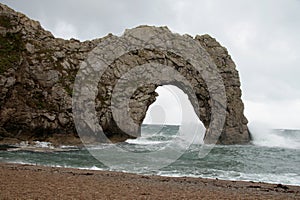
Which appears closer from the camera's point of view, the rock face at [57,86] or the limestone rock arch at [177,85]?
the rock face at [57,86]

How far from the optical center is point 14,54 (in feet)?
127

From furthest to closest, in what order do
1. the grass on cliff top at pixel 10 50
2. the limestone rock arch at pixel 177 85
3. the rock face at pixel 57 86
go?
the limestone rock arch at pixel 177 85
the grass on cliff top at pixel 10 50
the rock face at pixel 57 86

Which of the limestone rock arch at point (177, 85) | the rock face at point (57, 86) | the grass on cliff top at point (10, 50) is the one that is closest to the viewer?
the rock face at point (57, 86)

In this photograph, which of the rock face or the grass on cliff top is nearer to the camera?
the rock face

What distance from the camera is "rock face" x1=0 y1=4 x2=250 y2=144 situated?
36.6 metres

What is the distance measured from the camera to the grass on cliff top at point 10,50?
36844 millimetres

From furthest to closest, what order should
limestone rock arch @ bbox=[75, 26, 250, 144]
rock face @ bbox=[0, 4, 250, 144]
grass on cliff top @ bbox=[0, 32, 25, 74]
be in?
1. limestone rock arch @ bbox=[75, 26, 250, 144]
2. grass on cliff top @ bbox=[0, 32, 25, 74]
3. rock face @ bbox=[0, 4, 250, 144]

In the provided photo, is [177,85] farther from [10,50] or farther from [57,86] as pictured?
[10,50]

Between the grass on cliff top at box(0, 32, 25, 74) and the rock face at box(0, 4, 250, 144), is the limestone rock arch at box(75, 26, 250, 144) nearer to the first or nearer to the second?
the rock face at box(0, 4, 250, 144)

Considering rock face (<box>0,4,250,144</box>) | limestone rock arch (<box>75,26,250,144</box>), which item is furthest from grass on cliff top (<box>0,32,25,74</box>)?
limestone rock arch (<box>75,26,250,144</box>)

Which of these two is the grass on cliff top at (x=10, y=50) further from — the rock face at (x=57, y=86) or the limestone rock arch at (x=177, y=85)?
the limestone rock arch at (x=177, y=85)

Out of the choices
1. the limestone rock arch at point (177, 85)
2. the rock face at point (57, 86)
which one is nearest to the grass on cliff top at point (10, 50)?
the rock face at point (57, 86)

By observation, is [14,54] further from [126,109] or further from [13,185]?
[13,185]

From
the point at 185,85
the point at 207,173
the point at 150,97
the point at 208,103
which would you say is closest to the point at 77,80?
the point at 150,97
